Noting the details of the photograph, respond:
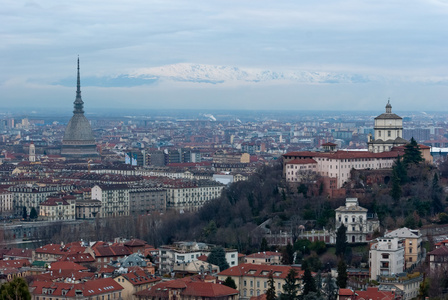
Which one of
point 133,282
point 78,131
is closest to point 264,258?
point 133,282

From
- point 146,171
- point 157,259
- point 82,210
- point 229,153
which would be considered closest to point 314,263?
point 157,259

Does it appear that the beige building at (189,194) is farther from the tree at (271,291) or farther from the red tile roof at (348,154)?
the tree at (271,291)

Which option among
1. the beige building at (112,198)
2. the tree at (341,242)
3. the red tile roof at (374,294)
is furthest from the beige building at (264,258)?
the beige building at (112,198)

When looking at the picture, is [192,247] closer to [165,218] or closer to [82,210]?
[165,218]

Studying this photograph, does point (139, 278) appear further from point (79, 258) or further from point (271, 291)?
point (79, 258)

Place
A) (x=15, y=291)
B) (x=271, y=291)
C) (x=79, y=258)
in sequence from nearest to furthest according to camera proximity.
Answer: (x=15, y=291)
(x=271, y=291)
(x=79, y=258)

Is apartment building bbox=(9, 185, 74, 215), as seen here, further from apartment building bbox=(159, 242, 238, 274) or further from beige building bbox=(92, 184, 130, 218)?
apartment building bbox=(159, 242, 238, 274)

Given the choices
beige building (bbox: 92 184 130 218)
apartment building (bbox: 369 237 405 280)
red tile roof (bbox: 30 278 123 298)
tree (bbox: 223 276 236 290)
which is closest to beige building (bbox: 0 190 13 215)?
beige building (bbox: 92 184 130 218)

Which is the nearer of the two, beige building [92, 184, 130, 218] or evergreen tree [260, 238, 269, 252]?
evergreen tree [260, 238, 269, 252]
